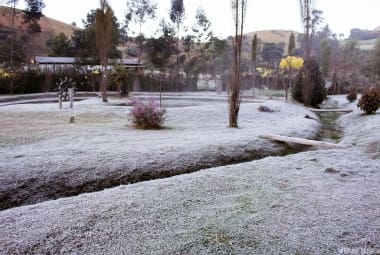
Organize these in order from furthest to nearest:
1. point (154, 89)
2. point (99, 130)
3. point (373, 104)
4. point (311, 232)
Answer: point (154, 89)
point (373, 104)
point (99, 130)
point (311, 232)

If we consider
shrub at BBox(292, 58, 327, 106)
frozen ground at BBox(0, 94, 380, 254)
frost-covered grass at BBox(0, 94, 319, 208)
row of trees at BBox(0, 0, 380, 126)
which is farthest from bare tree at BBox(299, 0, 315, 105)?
frozen ground at BBox(0, 94, 380, 254)

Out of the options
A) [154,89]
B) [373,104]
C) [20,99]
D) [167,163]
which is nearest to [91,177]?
[167,163]

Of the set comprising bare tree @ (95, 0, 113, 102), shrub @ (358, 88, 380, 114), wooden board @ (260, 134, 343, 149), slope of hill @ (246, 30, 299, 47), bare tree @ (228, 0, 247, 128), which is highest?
slope of hill @ (246, 30, 299, 47)

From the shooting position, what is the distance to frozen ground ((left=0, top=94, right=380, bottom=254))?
1.98 m

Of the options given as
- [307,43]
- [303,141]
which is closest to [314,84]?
[307,43]

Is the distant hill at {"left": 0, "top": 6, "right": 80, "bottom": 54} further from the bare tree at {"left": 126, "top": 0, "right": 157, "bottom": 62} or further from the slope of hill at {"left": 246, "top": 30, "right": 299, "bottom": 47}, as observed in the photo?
the slope of hill at {"left": 246, "top": 30, "right": 299, "bottom": 47}

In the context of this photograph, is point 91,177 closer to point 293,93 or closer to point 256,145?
point 256,145

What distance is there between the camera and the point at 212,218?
2355 millimetres

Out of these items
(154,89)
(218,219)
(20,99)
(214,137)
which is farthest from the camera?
(154,89)

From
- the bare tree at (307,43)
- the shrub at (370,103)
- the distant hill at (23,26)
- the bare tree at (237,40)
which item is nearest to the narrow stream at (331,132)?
the shrub at (370,103)

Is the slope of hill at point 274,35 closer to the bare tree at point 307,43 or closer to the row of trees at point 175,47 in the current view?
the row of trees at point 175,47

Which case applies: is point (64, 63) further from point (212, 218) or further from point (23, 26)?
point (212, 218)

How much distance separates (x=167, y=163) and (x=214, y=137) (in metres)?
1.70

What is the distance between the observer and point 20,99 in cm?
1393
